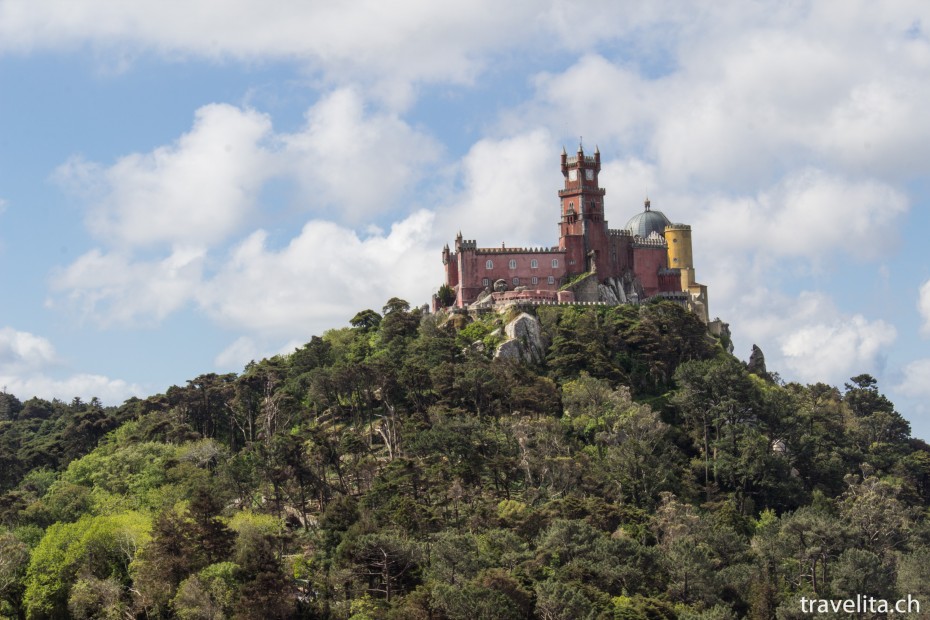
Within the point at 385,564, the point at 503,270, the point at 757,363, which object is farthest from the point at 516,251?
the point at 385,564

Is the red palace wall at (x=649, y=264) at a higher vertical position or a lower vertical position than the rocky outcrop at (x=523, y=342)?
higher

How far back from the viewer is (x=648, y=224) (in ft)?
422

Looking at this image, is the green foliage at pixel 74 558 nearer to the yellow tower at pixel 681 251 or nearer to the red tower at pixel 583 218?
the red tower at pixel 583 218

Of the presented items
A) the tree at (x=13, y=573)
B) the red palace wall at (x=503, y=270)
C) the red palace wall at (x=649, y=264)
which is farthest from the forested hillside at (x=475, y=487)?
the red palace wall at (x=649, y=264)

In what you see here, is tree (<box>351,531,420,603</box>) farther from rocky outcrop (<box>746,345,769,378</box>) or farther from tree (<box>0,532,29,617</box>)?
rocky outcrop (<box>746,345,769,378</box>)

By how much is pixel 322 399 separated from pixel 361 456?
Answer: 30.3 ft

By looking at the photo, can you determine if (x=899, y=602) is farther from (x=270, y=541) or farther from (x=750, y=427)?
(x=270, y=541)

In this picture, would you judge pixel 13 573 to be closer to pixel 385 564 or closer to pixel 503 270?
pixel 385 564

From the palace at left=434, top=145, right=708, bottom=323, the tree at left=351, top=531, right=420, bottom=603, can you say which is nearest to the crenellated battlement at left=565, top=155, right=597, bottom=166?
the palace at left=434, top=145, right=708, bottom=323

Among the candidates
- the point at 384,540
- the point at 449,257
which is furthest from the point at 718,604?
the point at 449,257

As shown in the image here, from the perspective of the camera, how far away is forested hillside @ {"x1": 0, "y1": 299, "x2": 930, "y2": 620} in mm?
71688

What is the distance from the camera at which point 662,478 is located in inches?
3580

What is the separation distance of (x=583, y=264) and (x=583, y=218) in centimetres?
435

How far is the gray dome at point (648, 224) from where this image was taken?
128m
